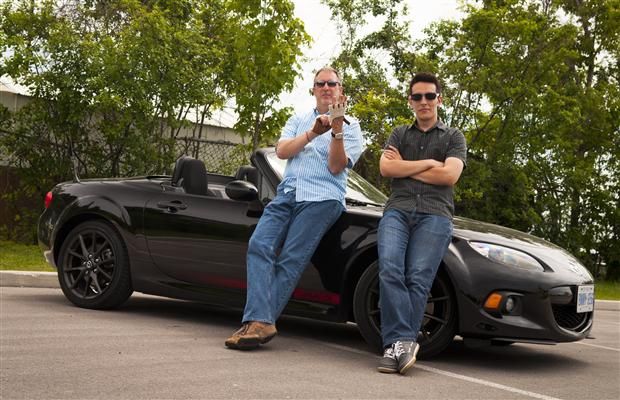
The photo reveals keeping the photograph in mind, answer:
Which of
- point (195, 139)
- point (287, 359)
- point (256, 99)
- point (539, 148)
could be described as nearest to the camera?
point (287, 359)

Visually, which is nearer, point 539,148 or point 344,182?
point 344,182

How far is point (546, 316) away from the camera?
18.0 ft

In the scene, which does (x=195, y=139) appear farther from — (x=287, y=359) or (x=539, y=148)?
(x=287, y=359)

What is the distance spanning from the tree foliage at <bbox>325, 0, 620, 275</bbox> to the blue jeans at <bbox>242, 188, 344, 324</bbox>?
376 inches

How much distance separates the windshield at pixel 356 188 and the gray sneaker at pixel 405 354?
61.1 inches

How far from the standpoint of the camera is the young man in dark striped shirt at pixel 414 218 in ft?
17.5

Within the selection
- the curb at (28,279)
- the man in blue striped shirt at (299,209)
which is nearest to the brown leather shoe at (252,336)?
the man in blue striped shirt at (299,209)

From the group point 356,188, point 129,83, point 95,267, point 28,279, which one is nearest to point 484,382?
point 356,188

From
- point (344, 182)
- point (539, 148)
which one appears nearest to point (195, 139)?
point (539, 148)

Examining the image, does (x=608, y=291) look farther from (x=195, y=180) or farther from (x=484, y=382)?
(x=484, y=382)

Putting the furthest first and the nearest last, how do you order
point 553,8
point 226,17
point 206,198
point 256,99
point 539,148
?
point 553,8, point 539,148, point 226,17, point 256,99, point 206,198

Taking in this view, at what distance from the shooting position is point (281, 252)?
5934 mm

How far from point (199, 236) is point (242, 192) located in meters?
0.51

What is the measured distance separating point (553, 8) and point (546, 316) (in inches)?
604
